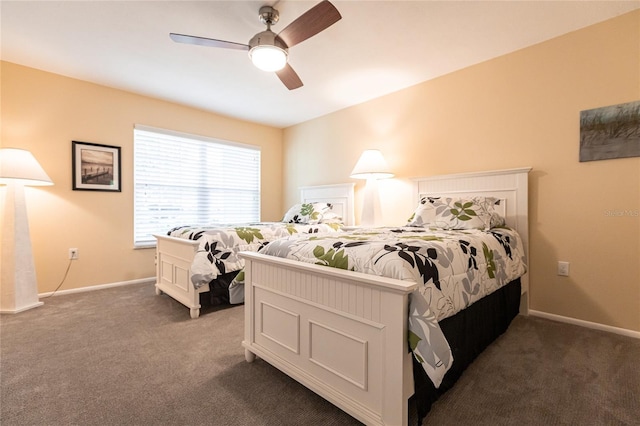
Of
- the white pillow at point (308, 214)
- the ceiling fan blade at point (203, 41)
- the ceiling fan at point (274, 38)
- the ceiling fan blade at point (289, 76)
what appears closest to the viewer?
the ceiling fan at point (274, 38)

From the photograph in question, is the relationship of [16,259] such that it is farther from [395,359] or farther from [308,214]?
[395,359]

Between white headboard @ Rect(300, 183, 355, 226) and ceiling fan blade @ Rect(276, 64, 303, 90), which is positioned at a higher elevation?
ceiling fan blade @ Rect(276, 64, 303, 90)

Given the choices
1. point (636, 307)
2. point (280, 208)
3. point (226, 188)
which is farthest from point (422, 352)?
point (280, 208)

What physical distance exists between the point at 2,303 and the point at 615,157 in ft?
16.8

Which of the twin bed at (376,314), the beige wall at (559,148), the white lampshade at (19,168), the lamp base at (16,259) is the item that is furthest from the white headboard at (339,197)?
the lamp base at (16,259)

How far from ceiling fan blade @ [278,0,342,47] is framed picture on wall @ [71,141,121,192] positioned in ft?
8.65

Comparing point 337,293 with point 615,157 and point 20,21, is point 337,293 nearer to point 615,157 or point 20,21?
point 615,157

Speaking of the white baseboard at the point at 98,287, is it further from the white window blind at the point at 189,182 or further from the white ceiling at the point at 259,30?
the white ceiling at the point at 259,30

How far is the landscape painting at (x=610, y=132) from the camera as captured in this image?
6.79 feet

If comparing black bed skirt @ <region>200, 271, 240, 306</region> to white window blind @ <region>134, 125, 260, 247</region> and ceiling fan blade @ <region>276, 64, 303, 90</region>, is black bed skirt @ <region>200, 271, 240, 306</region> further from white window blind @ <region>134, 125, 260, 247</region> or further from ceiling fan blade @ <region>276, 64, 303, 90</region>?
ceiling fan blade @ <region>276, 64, 303, 90</region>

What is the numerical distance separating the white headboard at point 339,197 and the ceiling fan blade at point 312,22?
7.23 feet

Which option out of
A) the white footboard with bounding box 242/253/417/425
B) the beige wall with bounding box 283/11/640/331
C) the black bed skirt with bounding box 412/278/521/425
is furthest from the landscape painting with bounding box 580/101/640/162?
the white footboard with bounding box 242/253/417/425

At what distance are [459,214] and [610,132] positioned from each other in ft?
3.94

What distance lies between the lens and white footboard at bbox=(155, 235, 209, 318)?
2430 millimetres
